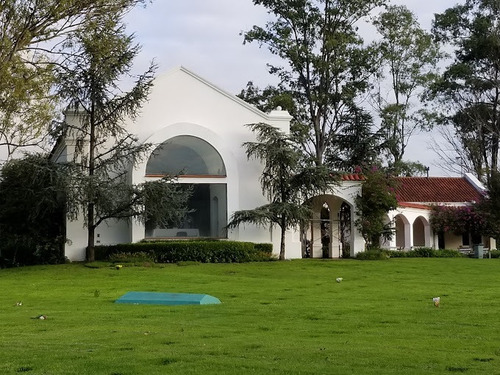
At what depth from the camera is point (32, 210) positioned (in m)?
28.3

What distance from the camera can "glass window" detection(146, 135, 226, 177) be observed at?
1204 inches

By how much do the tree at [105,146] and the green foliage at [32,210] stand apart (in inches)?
33.6

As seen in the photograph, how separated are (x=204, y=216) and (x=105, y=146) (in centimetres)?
509

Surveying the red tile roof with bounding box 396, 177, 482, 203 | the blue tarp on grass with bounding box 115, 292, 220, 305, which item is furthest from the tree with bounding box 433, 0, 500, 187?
the blue tarp on grass with bounding box 115, 292, 220, 305

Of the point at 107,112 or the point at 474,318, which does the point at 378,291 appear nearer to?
the point at 474,318

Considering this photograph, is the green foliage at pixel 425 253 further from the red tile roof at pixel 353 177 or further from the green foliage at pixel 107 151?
the green foliage at pixel 107 151

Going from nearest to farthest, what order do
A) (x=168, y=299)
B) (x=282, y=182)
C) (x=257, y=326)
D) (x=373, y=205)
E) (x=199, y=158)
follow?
(x=257, y=326)
(x=168, y=299)
(x=282, y=182)
(x=199, y=158)
(x=373, y=205)

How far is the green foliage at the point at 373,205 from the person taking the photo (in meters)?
33.4

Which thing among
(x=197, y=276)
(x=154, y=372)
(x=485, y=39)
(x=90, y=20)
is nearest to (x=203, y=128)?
(x=197, y=276)

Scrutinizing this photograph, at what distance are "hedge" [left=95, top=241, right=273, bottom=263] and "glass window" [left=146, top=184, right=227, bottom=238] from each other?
1.13 meters

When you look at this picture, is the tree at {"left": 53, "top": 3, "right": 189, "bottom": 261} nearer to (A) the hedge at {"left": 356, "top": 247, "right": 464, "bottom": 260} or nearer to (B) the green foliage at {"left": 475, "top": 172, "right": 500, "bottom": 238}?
(A) the hedge at {"left": 356, "top": 247, "right": 464, "bottom": 260}

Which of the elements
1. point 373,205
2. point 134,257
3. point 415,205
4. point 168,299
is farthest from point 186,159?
point 415,205

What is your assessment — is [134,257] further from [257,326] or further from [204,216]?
[257,326]

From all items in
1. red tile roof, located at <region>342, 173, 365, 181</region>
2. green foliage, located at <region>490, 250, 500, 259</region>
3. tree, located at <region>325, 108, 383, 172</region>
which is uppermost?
tree, located at <region>325, 108, 383, 172</region>
